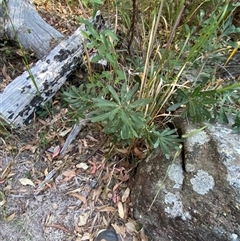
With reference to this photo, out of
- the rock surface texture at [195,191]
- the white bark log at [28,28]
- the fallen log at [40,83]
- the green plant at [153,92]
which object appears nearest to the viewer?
the green plant at [153,92]

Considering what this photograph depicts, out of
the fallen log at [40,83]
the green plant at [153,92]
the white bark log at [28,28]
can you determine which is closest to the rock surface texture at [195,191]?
the green plant at [153,92]

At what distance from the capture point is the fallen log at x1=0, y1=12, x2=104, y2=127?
5.50ft

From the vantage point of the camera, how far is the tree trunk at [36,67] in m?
1.69

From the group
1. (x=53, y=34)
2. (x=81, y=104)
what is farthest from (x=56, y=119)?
(x=53, y=34)

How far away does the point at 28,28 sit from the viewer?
198 cm

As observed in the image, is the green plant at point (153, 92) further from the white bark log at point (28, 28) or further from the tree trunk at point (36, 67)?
the white bark log at point (28, 28)

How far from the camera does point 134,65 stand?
62.4 inches

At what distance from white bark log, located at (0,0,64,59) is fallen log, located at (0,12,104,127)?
0.17 m

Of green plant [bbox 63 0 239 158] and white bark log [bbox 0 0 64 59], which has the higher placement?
white bark log [bbox 0 0 64 59]

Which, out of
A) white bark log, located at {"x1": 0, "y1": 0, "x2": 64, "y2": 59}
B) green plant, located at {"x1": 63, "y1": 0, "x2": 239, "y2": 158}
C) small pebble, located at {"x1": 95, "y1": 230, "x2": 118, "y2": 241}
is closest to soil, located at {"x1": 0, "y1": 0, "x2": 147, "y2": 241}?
small pebble, located at {"x1": 95, "y1": 230, "x2": 118, "y2": 241}

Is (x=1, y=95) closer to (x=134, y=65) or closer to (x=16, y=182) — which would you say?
(x=16, y=182)

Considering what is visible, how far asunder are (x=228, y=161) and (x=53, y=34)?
4.13ft

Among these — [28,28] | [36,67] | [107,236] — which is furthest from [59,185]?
[28,28]

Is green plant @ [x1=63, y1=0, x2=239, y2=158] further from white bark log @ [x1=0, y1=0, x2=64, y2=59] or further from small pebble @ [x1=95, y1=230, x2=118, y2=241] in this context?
white bark log @ [x1=0, y1=0, x2=64, y2=59]
